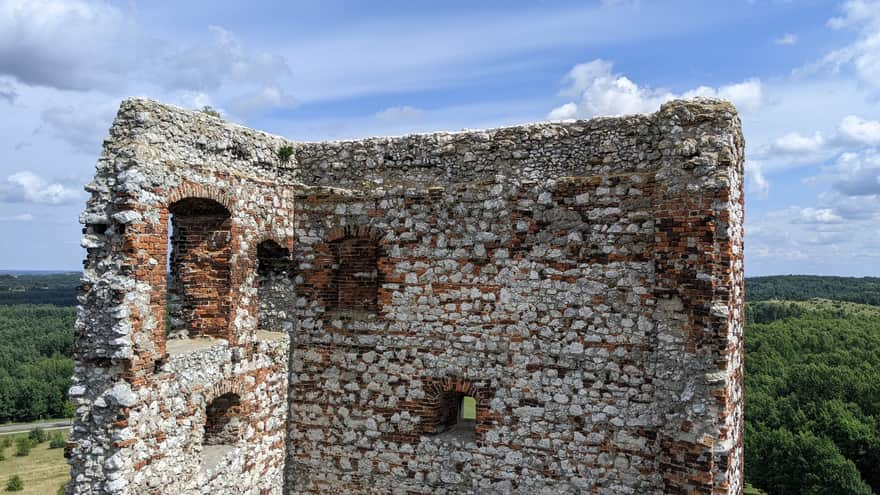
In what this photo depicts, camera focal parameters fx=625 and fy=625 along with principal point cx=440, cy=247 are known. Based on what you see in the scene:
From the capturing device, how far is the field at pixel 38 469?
1731 inches

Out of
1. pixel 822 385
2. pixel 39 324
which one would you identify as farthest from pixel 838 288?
pixel 39 324

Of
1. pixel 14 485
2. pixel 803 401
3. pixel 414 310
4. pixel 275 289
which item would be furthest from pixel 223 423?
pixel 14 485

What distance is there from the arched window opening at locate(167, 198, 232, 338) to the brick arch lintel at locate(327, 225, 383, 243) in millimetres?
1490

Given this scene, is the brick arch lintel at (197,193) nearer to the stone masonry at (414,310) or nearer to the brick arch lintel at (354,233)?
the stone masonry at (414,310)

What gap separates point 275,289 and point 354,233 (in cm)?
140

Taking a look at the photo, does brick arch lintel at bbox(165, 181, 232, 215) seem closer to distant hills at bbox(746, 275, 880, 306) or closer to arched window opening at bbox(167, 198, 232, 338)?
arched window opening at bbox(167, 198, 232, 338)

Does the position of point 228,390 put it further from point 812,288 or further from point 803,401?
point 812,288

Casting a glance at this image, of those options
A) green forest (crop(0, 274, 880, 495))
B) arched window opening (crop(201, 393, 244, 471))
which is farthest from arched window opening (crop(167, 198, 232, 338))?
green forest (crop(0, 274, 880, 495))

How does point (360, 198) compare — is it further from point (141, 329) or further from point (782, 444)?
point (782, 444)

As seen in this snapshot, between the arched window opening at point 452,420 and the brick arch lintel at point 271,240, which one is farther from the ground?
the brick arch lintel at point 271,240

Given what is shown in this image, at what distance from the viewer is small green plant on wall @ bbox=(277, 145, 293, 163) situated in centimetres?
871

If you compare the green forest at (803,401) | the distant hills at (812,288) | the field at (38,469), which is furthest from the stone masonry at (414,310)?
the distant hills at (812,288)

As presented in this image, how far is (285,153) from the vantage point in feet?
28.8

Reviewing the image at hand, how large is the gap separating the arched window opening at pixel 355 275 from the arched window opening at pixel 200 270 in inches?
61.3
